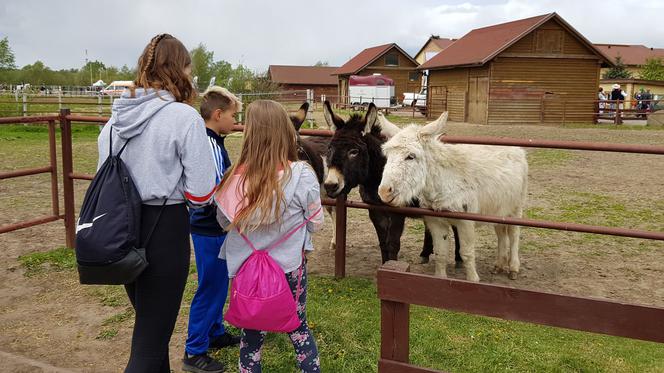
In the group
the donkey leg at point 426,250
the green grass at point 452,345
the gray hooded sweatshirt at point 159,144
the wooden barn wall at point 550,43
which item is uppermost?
→ the wooden barn wall at point 550,43

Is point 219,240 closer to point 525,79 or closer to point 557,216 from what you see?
point 557,216

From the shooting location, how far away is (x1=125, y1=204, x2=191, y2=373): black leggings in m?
2.36

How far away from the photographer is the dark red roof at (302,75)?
217ft

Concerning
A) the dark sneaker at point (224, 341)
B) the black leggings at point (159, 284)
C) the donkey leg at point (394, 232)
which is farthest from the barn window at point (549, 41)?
the black leggings at point (159, 284)

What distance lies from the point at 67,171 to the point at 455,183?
4030mm

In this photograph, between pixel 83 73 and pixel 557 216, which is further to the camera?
pixel 83 73

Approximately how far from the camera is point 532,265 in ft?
18.6

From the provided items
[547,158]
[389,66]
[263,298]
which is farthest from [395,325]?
[389,66]

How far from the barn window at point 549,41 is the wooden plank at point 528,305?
2866 cm

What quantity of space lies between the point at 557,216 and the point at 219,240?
19.0 ft

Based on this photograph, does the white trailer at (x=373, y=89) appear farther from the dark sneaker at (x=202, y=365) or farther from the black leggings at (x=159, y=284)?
the black leggings at (x=159, y=284)

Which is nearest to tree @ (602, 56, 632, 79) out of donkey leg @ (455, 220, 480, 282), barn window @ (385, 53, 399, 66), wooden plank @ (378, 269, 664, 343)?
barn window @ (385, 53, 399, 66)

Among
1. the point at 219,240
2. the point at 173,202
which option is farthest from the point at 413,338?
the point at 173,202

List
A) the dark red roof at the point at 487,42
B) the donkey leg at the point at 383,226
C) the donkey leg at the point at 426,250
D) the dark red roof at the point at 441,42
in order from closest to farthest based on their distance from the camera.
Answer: the donkey leg at the point at 383,226
the donkey leg at the point at 426,250
the dark red roof at the point at 487,42
the dark red roof at the point at 441,42
